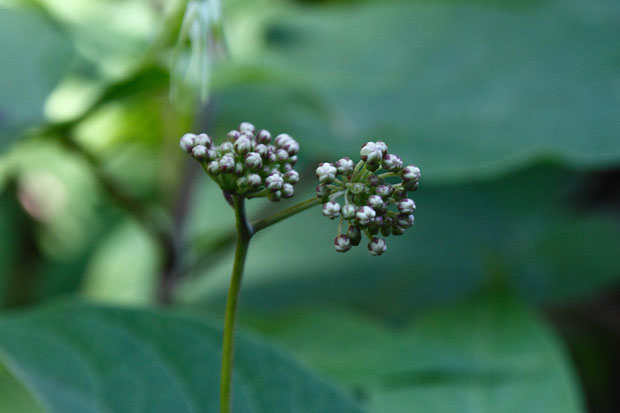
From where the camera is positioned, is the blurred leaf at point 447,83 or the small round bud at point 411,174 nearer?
the small round bud at point 411,174

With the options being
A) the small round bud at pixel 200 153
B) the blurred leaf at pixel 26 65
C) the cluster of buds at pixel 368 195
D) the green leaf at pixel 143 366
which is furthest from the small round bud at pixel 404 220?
the blurred leaf at pixel 26 65

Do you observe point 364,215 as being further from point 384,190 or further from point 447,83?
point 447,83

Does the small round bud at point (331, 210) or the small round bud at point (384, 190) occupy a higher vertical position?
the small round bud at point (384, 190)

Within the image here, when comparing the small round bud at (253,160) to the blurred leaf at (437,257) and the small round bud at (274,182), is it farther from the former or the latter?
the blurred leaf at (437,257)

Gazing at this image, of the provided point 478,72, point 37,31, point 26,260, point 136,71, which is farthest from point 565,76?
point 26,260

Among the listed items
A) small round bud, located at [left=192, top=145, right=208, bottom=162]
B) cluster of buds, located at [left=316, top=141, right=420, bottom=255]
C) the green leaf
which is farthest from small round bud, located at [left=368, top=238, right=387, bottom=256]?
the green leaf

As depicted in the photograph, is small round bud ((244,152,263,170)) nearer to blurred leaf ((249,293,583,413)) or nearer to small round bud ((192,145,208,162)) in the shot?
small round bud ((192,145,208,162))

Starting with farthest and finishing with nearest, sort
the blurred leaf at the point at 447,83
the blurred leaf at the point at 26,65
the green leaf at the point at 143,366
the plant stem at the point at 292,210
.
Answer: the blurred leaf at the point at 447,83 → the blurred leaf at the point at 26,65 → the green leaf at the point at 143,366 → the plant stem at the point at 292,210

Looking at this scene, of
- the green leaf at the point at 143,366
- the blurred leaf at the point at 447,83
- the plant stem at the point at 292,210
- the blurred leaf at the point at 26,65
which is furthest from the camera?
the blurred leaf at the point at 447,83
